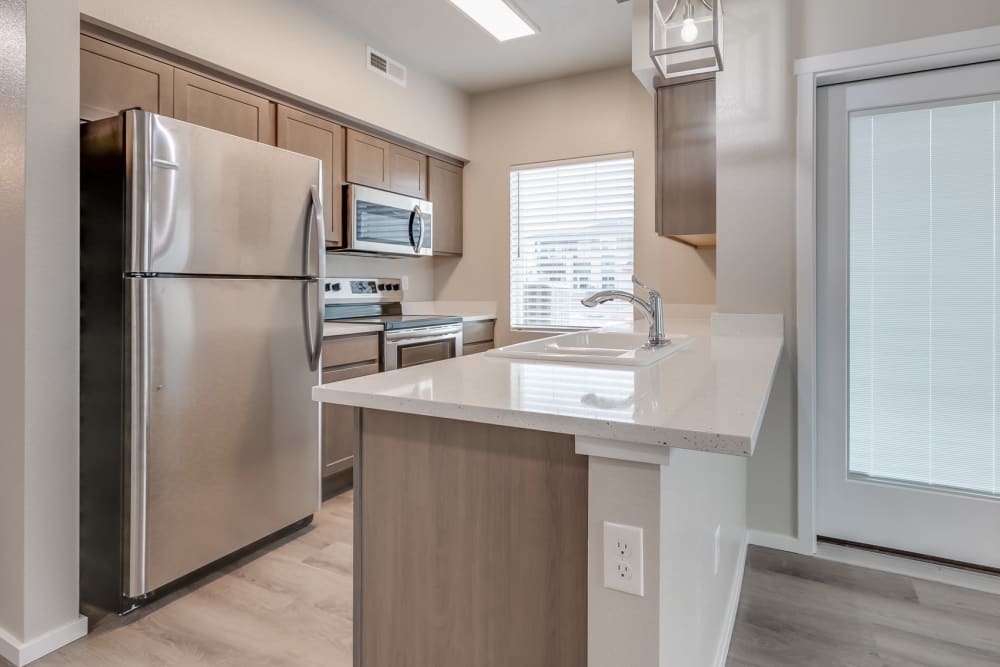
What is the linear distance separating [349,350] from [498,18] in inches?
75.0

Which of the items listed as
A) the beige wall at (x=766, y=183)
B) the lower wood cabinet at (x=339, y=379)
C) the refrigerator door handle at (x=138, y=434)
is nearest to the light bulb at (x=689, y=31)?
the beige wall at (x=766, y=183)

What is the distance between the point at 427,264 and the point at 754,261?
280cm

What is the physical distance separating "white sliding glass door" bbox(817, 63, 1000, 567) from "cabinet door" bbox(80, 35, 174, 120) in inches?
110

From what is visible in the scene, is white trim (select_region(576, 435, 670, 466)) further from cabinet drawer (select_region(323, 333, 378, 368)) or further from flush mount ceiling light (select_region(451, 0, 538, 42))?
flush mount ceiling light (select_region(451, 0, 538, 42))

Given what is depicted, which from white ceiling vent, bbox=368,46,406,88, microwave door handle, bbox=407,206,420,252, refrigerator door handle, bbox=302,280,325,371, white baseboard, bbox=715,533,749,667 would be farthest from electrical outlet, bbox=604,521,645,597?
white ceiling vent, bbox=368,46,406,88

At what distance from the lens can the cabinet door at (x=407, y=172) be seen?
387 centimetres

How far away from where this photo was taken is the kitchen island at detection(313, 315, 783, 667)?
92 cm

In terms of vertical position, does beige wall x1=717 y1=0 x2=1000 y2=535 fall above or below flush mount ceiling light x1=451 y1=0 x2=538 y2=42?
below

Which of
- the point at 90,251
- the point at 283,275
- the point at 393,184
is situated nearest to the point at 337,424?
the point at 283,275

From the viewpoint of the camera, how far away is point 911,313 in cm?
230

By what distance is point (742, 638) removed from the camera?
5.98 ft

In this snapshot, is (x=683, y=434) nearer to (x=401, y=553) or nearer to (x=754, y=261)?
(x=401, y=553)

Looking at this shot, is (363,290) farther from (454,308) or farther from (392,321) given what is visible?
(454,308)

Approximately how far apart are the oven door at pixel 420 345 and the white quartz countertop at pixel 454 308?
0.53 metres
